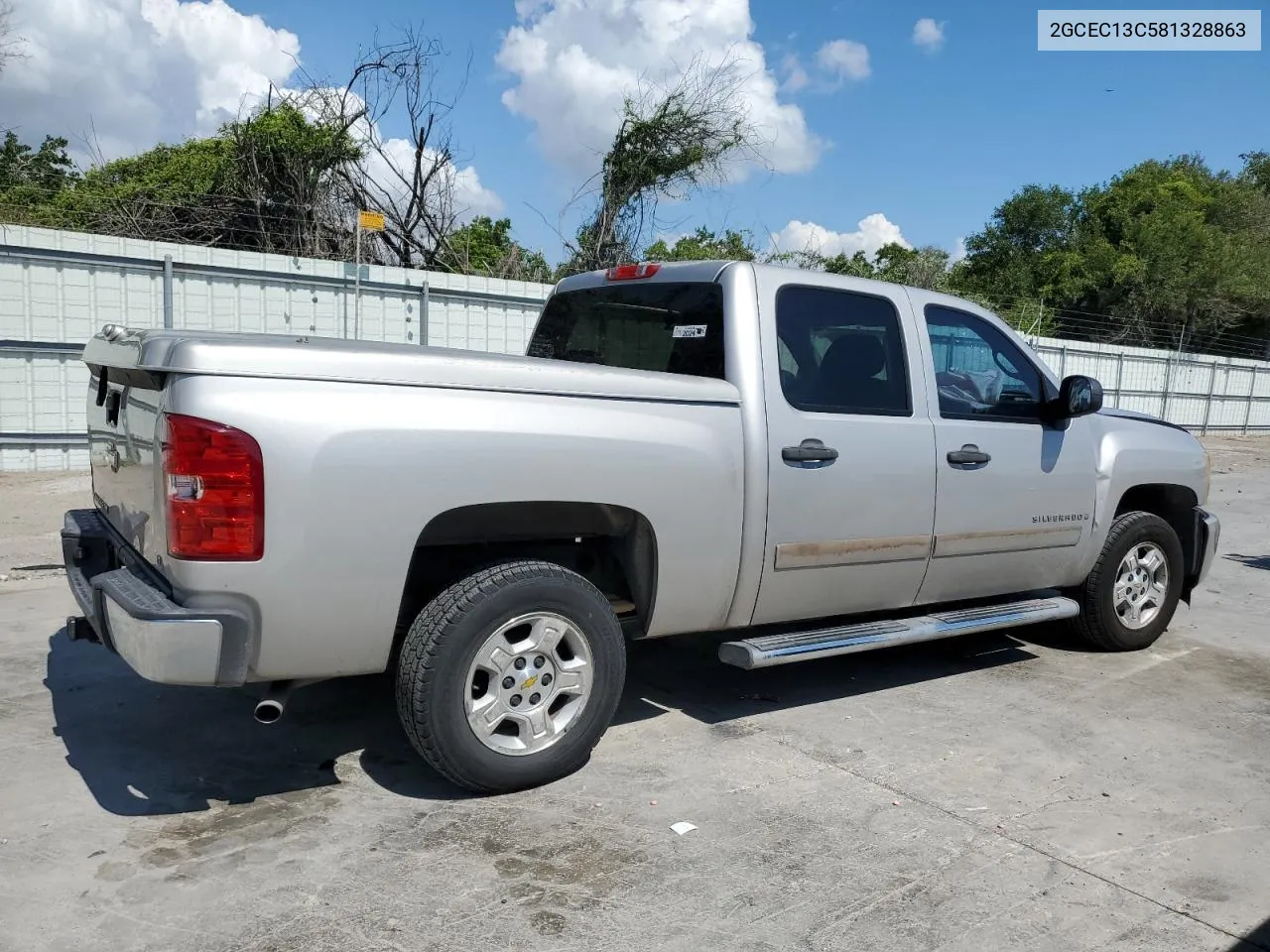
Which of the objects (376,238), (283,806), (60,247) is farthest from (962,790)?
(376,238)

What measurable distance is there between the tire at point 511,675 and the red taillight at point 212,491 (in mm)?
700

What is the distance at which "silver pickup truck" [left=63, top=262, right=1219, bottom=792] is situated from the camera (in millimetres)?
3215

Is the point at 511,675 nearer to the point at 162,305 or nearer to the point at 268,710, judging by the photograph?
the point at 268,710

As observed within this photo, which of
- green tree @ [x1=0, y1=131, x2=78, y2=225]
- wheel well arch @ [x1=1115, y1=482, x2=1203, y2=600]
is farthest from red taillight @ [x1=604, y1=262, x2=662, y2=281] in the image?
green tree @ [x1=0, y1=131, x2=78, y2=225]

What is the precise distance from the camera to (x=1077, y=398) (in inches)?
207

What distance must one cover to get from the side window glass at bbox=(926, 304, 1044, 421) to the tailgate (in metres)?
3.35

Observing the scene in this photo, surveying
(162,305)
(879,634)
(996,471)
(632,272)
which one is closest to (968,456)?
(996,471)

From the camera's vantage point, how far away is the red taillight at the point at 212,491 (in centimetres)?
313

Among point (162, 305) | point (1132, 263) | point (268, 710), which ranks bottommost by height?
point (268, 710)

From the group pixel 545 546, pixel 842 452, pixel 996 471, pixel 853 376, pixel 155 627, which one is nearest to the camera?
pixel 155 627

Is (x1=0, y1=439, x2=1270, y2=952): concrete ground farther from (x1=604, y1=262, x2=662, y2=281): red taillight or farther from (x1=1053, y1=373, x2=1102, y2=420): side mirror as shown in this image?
(x1=604, y1=262, x2=662, y2=281): red taillight

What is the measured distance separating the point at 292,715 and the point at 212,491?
5.78 ft

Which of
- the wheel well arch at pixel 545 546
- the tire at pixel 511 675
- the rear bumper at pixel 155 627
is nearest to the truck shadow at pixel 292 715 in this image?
the tire at pixel 511 675

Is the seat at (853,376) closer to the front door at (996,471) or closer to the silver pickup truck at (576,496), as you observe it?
the silver pickup truck at (576,496)
